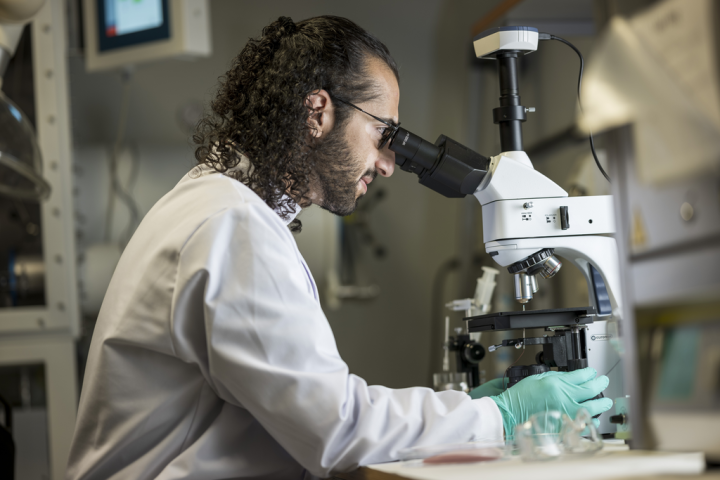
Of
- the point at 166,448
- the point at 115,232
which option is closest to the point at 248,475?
the point at 166,448

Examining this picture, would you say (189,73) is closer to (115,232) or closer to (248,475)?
(115,232)

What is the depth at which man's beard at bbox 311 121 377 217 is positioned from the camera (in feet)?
4.66

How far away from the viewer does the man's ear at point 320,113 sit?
1.40 meters

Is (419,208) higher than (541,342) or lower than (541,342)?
higher

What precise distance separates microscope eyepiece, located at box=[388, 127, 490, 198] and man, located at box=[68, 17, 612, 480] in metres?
0.20

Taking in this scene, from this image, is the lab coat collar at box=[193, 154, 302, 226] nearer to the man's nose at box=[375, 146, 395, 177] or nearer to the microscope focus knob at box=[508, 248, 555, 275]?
the man's nose at box=[375, 146, 395, 177]

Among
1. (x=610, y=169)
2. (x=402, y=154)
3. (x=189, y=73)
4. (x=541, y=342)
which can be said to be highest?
(x=189, y=73)

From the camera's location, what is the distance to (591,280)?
138cm

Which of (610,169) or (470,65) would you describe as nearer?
(610,169)

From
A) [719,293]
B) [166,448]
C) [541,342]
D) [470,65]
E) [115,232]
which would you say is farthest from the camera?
[470,65]

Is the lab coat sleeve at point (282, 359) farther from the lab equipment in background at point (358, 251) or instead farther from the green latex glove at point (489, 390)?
the lab equipment in background at point (358, 251)

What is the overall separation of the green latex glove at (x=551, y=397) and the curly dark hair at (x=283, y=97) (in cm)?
55

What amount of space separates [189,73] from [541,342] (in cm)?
239

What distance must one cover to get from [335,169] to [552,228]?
0.45m
